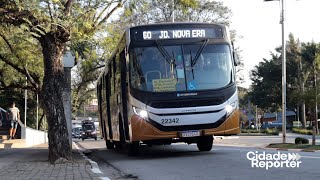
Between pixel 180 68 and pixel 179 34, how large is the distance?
1.07 metres

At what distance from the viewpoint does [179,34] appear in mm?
13367

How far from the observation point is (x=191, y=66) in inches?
512

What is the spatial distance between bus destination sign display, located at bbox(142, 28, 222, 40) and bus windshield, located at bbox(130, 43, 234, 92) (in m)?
0.32

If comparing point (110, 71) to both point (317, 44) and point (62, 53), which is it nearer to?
point (62, 53)

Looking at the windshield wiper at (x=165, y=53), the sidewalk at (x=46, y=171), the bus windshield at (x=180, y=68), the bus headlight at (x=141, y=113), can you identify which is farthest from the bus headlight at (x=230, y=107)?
the sidewalk at (x=46, y=171)

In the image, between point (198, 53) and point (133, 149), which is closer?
point (198, 53)

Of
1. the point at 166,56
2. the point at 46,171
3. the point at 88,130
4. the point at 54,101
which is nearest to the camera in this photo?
the point at 46,171

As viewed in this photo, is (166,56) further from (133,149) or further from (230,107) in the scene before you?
(133,149)

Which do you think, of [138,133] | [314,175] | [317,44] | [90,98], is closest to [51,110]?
[138,133]

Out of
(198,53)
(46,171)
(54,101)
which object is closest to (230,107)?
(198,53)

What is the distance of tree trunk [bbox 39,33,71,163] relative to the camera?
13.3m

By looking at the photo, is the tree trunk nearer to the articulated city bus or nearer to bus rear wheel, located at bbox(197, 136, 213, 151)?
the articulated city bus

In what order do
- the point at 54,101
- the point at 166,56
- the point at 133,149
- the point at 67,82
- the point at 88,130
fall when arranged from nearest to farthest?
the point at 166,56
the point at 54,101
the point at 133,149
the point at 67,82
the point at 88,130

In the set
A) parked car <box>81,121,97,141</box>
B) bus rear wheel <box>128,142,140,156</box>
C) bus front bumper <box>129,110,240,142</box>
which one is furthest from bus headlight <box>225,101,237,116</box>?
parked car <box>81,121,97,141</box>
